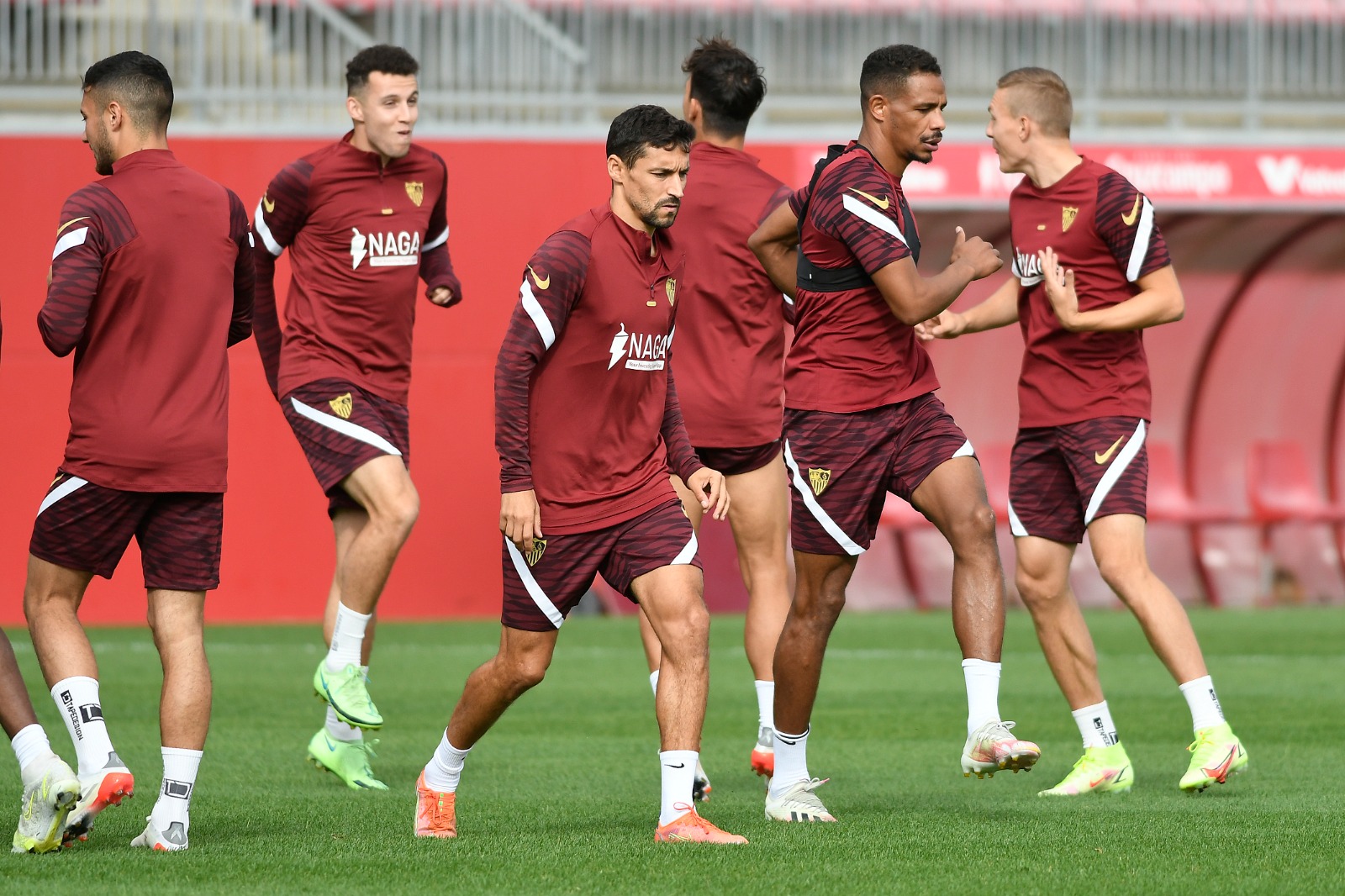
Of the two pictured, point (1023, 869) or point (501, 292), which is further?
point (501, 292)

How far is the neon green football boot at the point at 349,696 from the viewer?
21.0ft

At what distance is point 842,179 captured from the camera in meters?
5.79

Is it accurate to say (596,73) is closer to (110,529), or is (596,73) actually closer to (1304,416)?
(1304,416)

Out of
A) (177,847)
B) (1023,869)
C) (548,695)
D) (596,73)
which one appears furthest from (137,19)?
(1023,869)

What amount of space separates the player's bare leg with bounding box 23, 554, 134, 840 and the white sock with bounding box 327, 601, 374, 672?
1.30m

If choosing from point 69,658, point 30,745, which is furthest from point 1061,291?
point 30,745

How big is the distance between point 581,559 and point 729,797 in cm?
153

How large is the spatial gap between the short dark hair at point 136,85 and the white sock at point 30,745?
5.78 feet

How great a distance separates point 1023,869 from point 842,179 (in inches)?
86.6

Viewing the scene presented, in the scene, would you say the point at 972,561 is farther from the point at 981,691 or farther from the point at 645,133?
the point at 645,133

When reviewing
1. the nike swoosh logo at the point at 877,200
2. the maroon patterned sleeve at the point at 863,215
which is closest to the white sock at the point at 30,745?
the maroon patterned sleeve at the point at 863,215

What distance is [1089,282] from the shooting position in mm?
6605

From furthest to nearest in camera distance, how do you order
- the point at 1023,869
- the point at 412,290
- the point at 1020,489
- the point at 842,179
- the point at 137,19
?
1. the point at 137,19
2. the point at 412,290
3. the point at 1020,489
4. the point at 842,179
5. the point at 1023,869

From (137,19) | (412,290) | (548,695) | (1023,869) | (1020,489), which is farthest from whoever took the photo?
(137,19)
